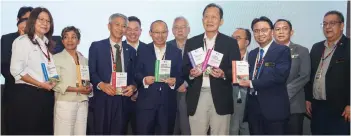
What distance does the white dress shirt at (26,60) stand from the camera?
3439 millimetres

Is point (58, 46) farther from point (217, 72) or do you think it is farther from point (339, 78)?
point (339, 78)

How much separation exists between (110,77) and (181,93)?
3.52ft

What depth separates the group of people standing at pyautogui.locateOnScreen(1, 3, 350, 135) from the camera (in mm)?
3520

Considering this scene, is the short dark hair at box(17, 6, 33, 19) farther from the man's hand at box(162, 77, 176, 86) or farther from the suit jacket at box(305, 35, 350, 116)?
the suit jacket at box(305, 35, 350, 116)

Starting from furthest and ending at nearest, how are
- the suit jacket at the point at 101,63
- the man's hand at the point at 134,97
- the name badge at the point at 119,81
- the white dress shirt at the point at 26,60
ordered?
the man's hand at the point at 134,97, the suit jacket at the point at 101,63, the name badge at the point at 119,81, the white dress shirt at the point at 26,60

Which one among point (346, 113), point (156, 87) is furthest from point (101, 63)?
point (346, 113)

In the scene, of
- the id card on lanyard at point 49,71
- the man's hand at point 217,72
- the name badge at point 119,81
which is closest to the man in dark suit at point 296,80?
the man's hand at point 217,72

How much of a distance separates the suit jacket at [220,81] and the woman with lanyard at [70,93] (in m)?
1.18

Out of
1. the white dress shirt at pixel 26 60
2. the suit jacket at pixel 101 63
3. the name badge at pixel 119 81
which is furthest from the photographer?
the suit jacket at pixel 101 63

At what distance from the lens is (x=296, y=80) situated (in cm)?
397

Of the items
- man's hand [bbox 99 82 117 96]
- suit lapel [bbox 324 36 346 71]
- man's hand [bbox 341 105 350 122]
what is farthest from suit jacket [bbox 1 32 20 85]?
man's hand [bbox 341 105 350 122]

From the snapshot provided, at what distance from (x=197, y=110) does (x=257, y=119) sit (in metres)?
0.65

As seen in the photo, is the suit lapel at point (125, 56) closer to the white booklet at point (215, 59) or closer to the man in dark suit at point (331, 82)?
the white booklet at point (215, 59)

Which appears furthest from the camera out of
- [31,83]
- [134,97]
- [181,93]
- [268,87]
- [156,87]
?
[181,93]
